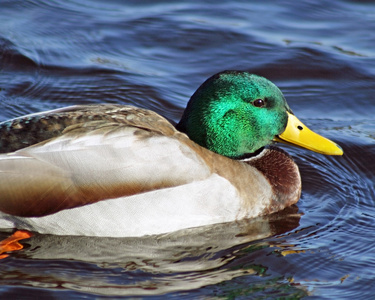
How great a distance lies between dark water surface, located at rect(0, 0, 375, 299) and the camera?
227 inches

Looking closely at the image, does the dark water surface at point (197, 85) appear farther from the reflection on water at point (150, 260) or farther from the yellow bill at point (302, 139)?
the yellow bill at point (302, 139)

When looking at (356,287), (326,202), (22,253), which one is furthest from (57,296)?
(326,202)

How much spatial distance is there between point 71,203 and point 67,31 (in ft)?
17.9

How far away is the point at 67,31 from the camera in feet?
35.7

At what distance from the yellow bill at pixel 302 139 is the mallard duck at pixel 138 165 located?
104 mm

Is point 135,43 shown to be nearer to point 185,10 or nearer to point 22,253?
point 185,10

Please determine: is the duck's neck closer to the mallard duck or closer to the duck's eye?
the mallard duck

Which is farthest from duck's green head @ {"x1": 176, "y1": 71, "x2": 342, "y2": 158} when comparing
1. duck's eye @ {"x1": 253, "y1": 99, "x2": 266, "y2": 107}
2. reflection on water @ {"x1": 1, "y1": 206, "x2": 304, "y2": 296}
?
reflection on water @ {"x1": 1, "y1": 206, "x2": 304, "y2": 296}

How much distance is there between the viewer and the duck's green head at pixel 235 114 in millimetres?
6590

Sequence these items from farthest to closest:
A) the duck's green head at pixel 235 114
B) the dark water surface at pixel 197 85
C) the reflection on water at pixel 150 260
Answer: the duck's green head at pixel 235 114 → the dark water surface at pixel 197 85 → the reflection on water at pixel 150 260

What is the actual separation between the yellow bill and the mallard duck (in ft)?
0.34

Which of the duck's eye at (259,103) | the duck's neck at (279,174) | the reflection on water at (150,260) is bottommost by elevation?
the reflection on water at (150,260)

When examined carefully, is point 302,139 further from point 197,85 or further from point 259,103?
point 197,85

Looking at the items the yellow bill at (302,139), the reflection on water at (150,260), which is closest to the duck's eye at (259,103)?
the yellow bill at (302,139)
